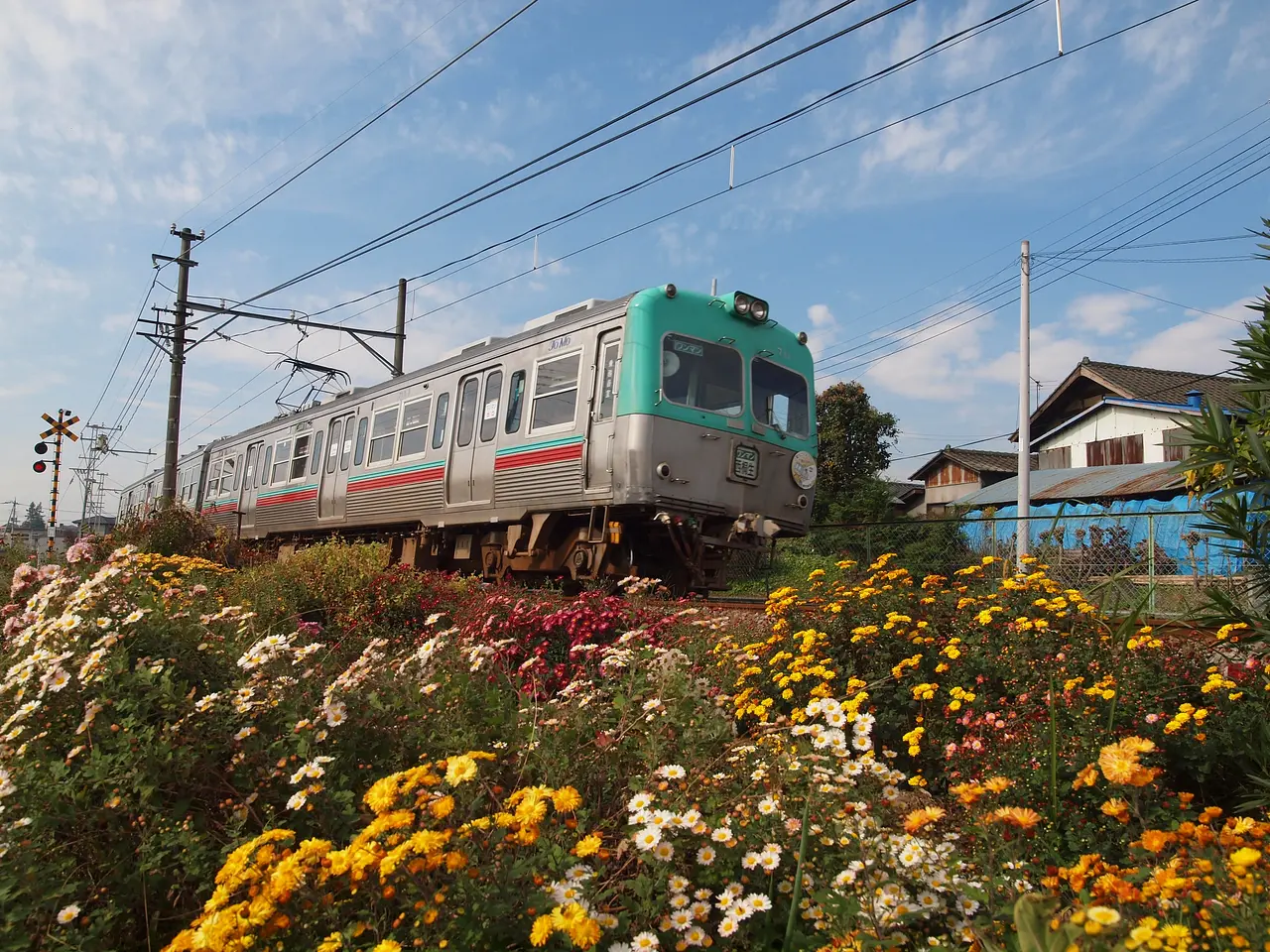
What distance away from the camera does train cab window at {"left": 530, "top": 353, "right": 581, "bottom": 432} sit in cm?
876

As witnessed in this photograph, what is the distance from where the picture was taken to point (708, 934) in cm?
202

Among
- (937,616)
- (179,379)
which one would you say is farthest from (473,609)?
(179,379)

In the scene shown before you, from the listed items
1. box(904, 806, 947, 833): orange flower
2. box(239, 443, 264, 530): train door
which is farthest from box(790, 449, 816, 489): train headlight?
box(239, 443, 264, 530): train door

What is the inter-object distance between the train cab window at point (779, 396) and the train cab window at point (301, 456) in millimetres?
8804

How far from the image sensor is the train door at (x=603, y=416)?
321 inches

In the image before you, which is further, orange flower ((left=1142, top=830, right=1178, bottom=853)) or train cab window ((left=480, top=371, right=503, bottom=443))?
train cab window ((left=480, top=371, right=503, bottom=443))

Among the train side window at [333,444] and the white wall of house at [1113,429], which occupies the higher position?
the white wall of house at [1113,429]

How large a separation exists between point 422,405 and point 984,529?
7.44m

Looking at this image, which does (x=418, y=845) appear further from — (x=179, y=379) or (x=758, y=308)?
(x=179, y=379)

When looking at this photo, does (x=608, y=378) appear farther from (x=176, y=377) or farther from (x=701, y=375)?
(x=176, y=377)

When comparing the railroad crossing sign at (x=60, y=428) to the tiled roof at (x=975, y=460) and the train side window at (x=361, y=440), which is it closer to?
the train side window at (x=361, y=440)

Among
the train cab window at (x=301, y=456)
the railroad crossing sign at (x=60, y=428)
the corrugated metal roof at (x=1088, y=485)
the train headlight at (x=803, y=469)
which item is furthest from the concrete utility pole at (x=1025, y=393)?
the railroad crossing sign at (x=60, y=428)

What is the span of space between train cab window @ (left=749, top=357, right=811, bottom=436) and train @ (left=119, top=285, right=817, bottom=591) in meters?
0.02

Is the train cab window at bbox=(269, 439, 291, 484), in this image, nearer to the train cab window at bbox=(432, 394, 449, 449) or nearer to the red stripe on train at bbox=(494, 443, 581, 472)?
the train cab window at bbox=(432, 394, 449, 449)
